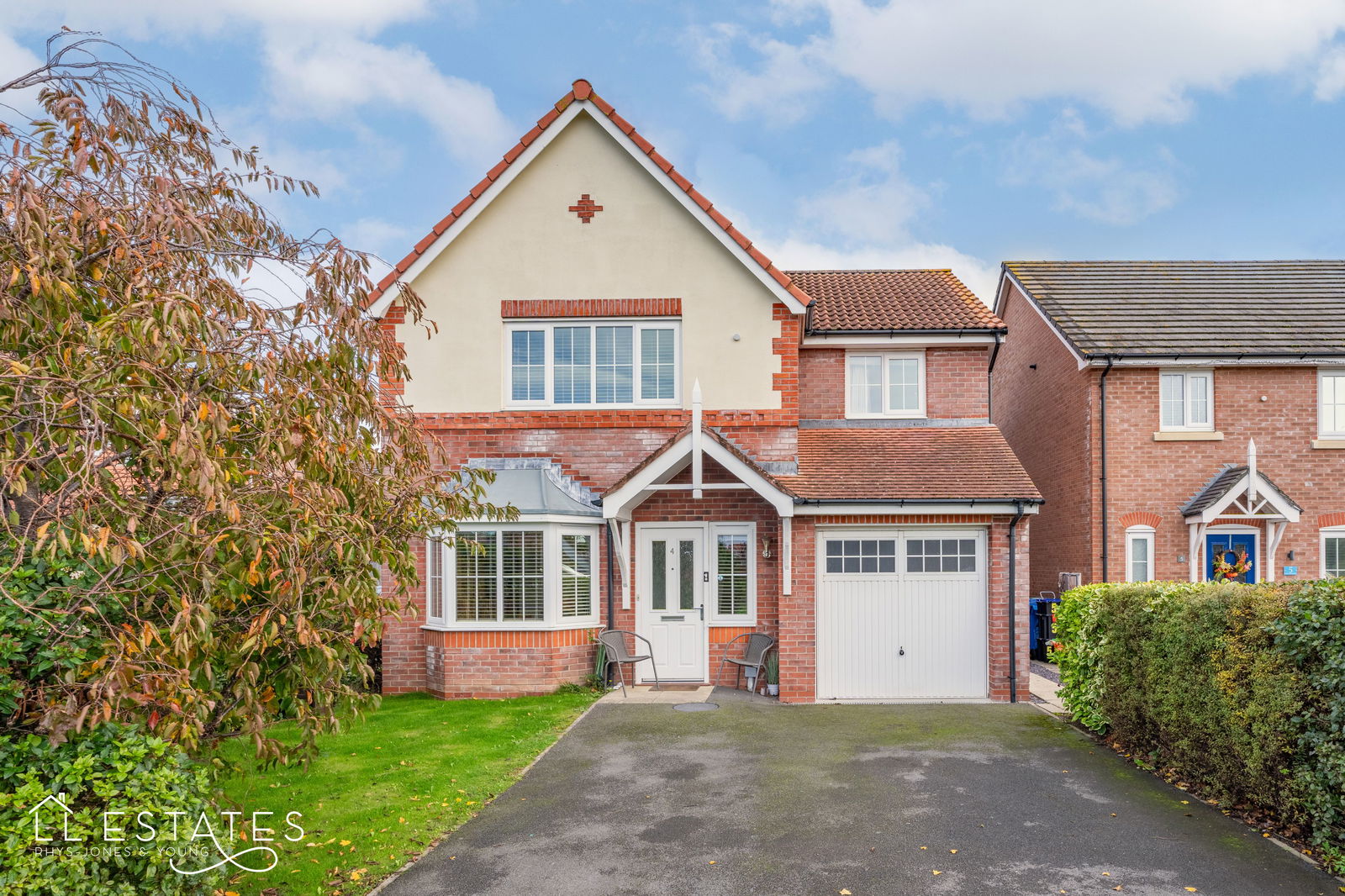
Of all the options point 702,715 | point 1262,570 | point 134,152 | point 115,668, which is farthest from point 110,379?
point 1262,570

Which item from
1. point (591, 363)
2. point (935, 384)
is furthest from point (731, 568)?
point (935, 384)

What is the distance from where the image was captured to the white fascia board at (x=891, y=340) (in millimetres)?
14812

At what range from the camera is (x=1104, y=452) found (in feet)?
55.1

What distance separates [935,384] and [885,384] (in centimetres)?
83

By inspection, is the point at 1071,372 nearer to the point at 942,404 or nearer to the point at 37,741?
the point at 942,404

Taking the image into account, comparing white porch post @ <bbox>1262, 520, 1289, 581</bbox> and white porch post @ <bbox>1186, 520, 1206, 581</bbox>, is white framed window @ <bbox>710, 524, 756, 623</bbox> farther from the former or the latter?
white porch post @ <bbox>1262, 520, 1289, 581</bbox>

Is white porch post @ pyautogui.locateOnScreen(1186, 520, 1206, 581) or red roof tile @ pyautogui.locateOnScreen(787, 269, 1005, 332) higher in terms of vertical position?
red roof tile @ pyautogui.locateOnScreen(787, 269, 1005, 332)

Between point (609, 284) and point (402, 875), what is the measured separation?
9684 mm

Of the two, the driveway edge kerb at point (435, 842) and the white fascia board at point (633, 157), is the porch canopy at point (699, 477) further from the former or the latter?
the driveway edge kerb at point (435, 842)

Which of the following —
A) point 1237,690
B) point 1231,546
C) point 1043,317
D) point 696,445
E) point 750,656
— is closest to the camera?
point 1237,690

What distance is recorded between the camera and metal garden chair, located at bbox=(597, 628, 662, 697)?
13188 mm

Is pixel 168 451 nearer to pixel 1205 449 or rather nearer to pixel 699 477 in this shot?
pixel 699 477

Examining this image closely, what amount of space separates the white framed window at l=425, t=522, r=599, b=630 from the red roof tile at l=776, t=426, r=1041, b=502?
359 centimetres

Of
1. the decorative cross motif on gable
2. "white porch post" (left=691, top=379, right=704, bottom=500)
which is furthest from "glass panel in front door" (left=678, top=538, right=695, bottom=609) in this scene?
the decorative cross motif on gable
